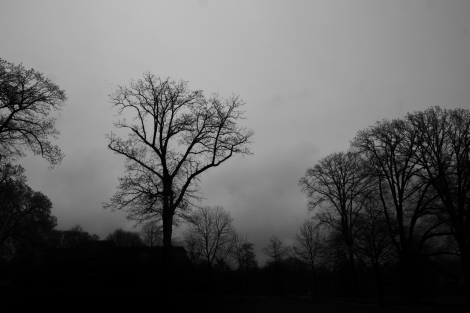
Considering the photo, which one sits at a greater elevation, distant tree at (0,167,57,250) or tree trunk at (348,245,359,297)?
distant tree at (0,167,57,250)

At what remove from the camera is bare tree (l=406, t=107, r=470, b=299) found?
23.0 m

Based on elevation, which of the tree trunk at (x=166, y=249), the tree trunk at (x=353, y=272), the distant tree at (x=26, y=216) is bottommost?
the tree trunk at (x=353, y=272)

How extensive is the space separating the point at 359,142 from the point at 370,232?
333 inches

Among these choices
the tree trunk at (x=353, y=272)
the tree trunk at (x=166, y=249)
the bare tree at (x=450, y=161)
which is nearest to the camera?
the tree trunk at (x=166, y=249)

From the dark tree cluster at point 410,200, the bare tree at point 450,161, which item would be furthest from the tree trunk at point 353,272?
the bare tree at point 450,161

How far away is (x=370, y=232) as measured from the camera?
24516 mm

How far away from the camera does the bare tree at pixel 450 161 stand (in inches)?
906

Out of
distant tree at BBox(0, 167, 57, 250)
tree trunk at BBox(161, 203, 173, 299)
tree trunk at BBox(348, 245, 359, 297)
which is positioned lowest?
tree trunk at BBox(348, 245, 359, 297)

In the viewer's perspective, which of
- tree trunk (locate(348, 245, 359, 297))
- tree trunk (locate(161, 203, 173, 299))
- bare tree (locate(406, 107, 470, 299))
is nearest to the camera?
tree trunk (locate(161, 203, 173, 299))

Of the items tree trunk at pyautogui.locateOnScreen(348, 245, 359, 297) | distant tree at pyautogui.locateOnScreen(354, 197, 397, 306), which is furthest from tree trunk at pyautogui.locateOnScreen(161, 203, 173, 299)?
tree trunk at pyautogui.locateOnScreen(348, 245, 359, 297)

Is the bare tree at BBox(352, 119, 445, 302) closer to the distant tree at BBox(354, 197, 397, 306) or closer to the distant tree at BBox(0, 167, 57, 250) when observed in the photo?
the distant tree at BBox(354, 197, 397, 306)

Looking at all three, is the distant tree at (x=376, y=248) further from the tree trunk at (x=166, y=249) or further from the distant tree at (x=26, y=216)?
the distant tree at (x=26, y=216)

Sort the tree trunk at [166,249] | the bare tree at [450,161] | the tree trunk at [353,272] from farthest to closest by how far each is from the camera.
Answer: the tree trunk at [353,272]
the bare tree at [450,161]
the tree trunk at [166,249]

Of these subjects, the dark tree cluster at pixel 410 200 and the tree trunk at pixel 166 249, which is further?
the dark tree cluster at pixel 410 200
